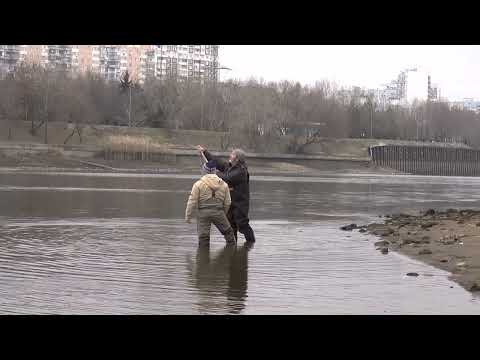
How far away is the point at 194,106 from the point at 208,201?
90936 mm

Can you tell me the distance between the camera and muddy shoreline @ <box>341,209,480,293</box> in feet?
37.0

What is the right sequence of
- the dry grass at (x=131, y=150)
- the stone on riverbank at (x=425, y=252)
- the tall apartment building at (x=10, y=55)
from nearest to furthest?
the stone on riverbank at (x=425, y=252)
the dry grass at (x=131, y=150)
the tall apartment building at (x=10, y=55)

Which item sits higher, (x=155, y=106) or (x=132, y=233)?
(x=155, y=106)

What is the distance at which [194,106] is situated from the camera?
103500mm

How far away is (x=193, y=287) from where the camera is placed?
9508 mm

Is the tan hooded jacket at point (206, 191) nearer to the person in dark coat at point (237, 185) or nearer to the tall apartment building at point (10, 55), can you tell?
the person in dark coat at point (237, 185)

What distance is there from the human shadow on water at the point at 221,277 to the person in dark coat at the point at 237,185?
0.64m

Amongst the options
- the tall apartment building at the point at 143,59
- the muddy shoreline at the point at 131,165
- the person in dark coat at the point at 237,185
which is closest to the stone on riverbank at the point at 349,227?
the person in dark coat at the point at 237,185

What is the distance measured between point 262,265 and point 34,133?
74360 millimetres

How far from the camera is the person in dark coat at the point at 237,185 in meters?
14.4

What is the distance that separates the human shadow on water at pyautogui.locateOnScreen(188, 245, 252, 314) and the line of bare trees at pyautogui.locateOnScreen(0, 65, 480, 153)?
71929 mm

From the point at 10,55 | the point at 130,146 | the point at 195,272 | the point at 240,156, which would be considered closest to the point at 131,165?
the point at 130,146
